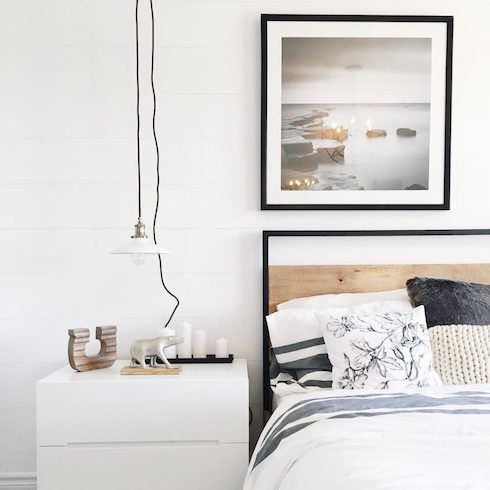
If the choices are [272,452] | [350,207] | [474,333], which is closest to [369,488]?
[272,452]

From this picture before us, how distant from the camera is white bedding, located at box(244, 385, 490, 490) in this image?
1.30 meters

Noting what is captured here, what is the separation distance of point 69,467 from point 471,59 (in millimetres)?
2259

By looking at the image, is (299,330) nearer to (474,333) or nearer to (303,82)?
(474,333)

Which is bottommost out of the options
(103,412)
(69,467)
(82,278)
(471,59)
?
(69,467)

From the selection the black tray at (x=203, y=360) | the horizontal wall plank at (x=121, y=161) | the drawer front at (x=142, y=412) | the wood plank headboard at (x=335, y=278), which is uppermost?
the horizontal wall plank at (x=121, y=161)

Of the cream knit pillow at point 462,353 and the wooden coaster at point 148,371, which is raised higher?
the cream knit pillow at point 462,353

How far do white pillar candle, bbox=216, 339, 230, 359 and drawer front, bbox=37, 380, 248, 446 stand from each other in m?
0.32

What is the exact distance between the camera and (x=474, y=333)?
2.25 metres

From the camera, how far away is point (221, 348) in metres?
2.60

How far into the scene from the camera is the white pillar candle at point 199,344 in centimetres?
259

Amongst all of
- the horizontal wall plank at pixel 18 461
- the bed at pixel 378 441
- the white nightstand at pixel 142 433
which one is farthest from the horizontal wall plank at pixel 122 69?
the horizontal wall plank at pixel 18 461

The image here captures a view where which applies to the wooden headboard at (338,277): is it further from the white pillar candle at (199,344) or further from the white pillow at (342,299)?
the white pillar candle at (199,344)

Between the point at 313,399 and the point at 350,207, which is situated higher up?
the point at 350,207

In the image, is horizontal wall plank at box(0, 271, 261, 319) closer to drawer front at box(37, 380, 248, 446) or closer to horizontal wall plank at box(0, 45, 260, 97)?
drawer front at box(37, 380, 248, 446)
